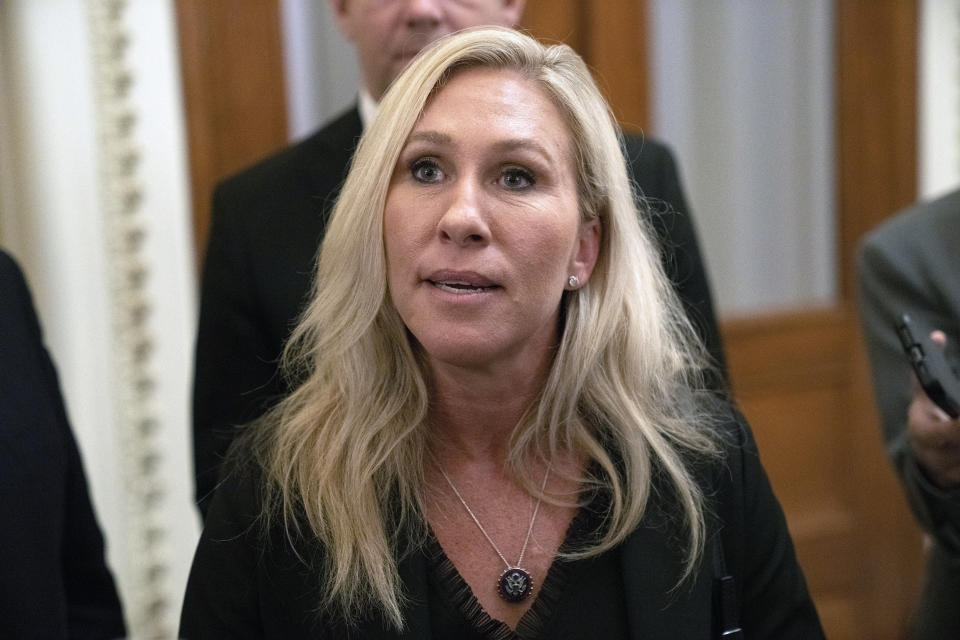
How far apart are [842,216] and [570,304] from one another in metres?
2.19

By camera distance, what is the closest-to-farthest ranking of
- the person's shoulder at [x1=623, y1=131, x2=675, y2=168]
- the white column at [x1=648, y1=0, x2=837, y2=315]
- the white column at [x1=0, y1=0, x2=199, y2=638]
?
the person's shoulder at [x1=623, y1=131, x2=675, y2=168], the white column at [x1=0, y1=0, x2=199, y2=638], the white column at [x1=648, y1=0, x2=837, y2=315]

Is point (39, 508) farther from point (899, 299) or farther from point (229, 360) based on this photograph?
point (899, 299)

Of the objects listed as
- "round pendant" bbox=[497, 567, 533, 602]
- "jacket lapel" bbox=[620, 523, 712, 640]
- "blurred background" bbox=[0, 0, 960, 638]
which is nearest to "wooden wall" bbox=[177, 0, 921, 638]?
"blurred background" bbox=[0, 0, 960, 638]

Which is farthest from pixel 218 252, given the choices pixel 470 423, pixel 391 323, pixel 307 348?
pixel 470 423

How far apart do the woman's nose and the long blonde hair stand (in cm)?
11

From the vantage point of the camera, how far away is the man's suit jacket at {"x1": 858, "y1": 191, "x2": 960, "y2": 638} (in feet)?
6.18

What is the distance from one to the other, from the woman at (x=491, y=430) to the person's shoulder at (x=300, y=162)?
0.43m

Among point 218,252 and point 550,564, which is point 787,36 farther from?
point 550,564

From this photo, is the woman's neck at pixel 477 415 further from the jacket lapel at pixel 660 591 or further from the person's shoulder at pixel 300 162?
the person's shoulder at pixel 300 162

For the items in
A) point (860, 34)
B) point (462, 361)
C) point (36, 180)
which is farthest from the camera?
point (860, 34)

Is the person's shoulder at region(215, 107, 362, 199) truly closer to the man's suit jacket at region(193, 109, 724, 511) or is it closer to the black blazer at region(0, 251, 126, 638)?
the man's suit jacket at region(193, 109, 724, 511)

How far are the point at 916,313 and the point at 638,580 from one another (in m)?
0.91

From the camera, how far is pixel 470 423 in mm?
1515

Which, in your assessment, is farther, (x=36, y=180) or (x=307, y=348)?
(x=36, y=180)
